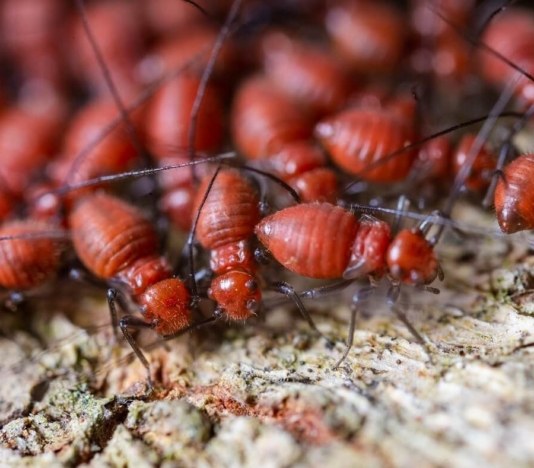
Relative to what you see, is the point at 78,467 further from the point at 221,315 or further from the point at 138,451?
the point at 221,315

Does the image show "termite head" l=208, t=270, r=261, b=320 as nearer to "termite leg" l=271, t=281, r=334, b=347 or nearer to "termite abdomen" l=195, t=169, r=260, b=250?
"termite leg" l=271, t=281, r=334, b=347

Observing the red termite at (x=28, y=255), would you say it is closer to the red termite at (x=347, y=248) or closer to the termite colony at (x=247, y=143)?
the termite colony at (x=247, y=143)

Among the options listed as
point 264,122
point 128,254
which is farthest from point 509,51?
point 128,254

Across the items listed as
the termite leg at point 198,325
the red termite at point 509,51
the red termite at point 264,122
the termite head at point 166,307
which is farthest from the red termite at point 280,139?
the red termite at point 509,51

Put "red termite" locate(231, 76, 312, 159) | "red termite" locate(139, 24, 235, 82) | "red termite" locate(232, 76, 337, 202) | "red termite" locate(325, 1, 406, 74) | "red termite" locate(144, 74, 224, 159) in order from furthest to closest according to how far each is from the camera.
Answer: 1. "red termite" locate(325, 1, 406, 74)
2. "red termite" locate(139, 24, 235, 82)
3. "red termite" locate(144, 74, 224, 159)
4. "red termite" locate(231, 76, 312, 159)
5. "red termite" locate(232, 76, 337, 202)

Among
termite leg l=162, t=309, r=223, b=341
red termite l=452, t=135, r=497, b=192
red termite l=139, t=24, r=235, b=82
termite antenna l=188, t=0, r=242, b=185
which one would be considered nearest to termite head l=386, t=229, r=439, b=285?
red termite l=452, t=135, r=497, b=192

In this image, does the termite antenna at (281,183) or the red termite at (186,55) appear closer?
the termite antenna at (281,183)
